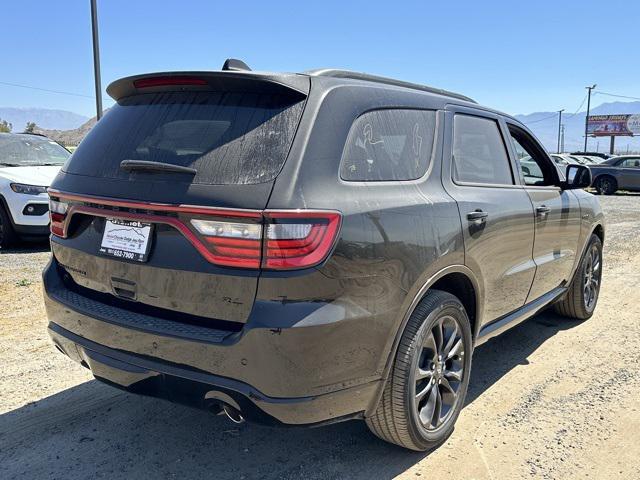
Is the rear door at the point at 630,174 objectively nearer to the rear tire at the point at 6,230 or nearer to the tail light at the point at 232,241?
the rear tire at the point at 6,230

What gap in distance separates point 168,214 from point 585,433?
259 cm

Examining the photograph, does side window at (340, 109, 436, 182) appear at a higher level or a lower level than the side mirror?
higher

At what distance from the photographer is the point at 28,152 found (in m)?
8.59

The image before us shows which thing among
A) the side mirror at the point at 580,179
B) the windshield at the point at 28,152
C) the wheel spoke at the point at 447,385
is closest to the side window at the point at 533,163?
the side mirror at the point at 580,179

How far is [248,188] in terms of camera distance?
217cm

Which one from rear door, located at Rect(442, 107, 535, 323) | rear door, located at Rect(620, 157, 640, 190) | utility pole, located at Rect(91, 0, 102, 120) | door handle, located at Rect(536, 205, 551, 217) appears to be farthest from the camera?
rear door, located at Rect(620, 157, 640, 190)

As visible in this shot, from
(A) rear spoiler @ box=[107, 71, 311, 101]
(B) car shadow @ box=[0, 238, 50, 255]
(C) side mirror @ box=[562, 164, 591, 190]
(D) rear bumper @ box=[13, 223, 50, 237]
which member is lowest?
(B) car shadow @ box=[0, 238, 50, 255]

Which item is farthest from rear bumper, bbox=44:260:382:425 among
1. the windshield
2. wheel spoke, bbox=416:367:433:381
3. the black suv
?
the windshield

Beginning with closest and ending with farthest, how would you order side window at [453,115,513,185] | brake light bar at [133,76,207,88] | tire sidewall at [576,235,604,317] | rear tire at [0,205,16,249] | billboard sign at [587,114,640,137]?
brake light bar at [133,76,207,88] → side window at [453,115,513,185] → tire sidewall at [576,235,604,317] → rear tire at [0,205,16,249] → billboard sign at [587,114,640,137]

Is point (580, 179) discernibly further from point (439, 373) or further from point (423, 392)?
point (423, 392)

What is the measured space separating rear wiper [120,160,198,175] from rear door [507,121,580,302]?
98.3 inches

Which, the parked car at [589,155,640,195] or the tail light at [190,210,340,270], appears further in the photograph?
the parked car at [589,155,640,195]

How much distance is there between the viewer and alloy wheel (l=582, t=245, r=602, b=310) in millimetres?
5148

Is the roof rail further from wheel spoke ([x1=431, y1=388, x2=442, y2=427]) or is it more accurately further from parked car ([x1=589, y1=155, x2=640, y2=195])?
parked car ([x1=589, y1=155, x2=640, y2=195])
